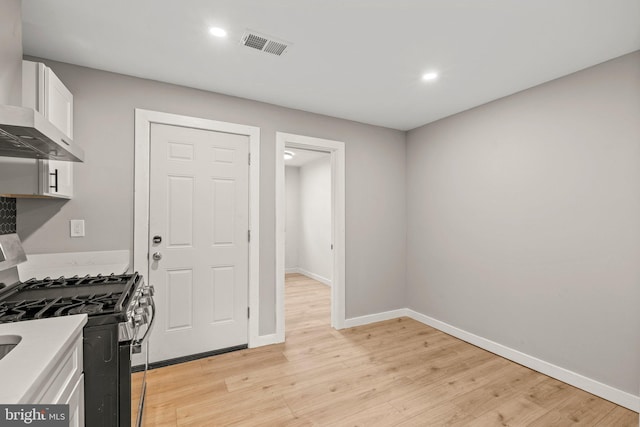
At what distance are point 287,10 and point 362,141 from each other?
208cm

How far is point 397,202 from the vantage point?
3.90m

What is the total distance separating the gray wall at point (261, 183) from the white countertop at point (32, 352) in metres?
1.31

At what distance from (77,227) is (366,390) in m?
2.52

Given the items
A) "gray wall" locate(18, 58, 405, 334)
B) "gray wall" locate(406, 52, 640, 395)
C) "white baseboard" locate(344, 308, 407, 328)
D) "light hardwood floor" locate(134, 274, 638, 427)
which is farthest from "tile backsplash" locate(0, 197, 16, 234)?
"gray wall" locate(406, 52, 640, 395)

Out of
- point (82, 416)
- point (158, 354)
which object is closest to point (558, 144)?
point (82, 416)

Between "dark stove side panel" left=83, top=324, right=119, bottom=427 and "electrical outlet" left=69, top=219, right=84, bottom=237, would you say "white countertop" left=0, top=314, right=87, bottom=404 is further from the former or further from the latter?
"electrical outlet" left=69, top=219, right=84, bottom=237

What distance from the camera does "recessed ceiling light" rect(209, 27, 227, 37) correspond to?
186 cm

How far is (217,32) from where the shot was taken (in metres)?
1.89

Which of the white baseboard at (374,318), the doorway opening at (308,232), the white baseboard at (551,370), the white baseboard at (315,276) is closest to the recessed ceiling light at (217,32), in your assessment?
the doorway opening at (308,232)

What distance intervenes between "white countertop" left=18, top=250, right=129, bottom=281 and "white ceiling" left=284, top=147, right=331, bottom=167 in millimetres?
3318

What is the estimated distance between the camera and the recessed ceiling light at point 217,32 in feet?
6.09

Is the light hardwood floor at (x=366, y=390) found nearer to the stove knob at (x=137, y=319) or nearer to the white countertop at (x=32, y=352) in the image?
the stove knob at (x=137, y=319)

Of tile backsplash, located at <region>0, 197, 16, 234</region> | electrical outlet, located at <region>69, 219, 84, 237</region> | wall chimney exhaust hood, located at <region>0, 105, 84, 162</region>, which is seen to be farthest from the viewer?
electrical outlet, located at <region>69, 219, 84, 237</region>

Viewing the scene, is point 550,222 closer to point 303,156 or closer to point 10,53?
point 10,53
